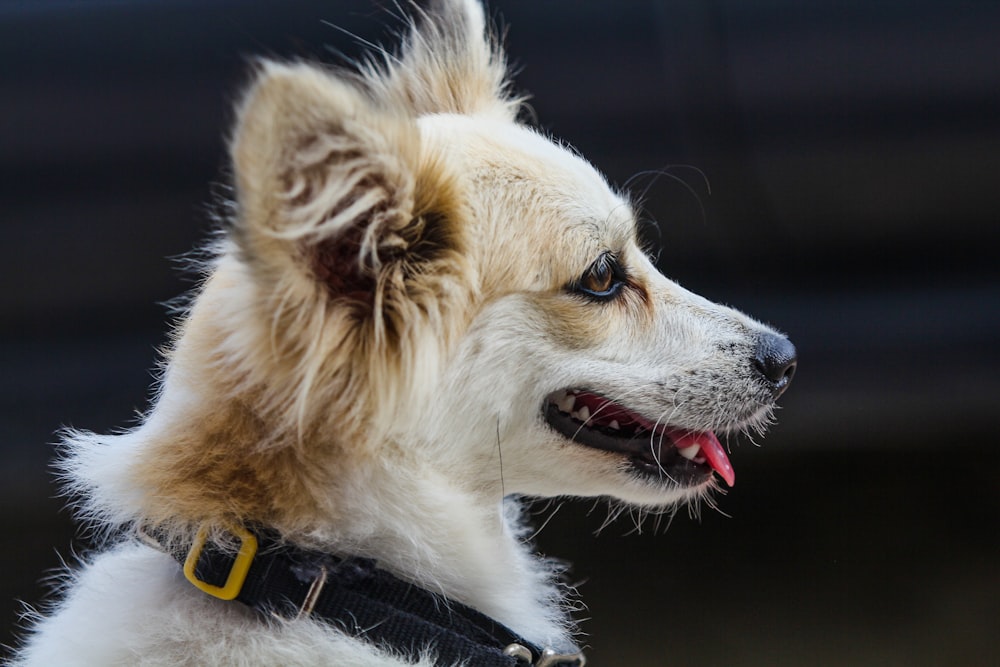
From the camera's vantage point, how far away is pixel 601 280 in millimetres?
1137

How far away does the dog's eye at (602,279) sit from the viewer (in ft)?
3.67

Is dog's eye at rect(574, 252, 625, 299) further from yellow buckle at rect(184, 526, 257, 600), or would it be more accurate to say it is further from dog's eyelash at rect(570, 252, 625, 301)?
yellow buckle at rect(184, 526, 257, 600)

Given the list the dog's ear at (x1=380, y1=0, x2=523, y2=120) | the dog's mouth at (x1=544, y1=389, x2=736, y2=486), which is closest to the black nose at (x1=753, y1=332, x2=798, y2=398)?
the dog's mouth at (x1=544, y1=389, x2=736, y2=486)

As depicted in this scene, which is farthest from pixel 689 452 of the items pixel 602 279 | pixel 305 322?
pixel 305 322

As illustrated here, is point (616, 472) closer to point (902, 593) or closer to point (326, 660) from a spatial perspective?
point (326, 660)

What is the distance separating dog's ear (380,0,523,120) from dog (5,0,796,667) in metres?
0.15

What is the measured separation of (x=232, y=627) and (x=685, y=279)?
45.5 inches

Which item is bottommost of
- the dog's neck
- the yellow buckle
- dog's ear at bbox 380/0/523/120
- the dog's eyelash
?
the yellow buckle

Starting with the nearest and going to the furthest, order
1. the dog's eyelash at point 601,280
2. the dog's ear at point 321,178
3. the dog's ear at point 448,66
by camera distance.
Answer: the dog's ear at point 321,178, the dog's eyelash at point 601,280, the dog's ear at point 448,66

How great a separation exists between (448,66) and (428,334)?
514 mm

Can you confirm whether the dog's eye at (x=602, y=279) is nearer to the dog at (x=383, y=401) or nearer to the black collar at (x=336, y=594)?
the dog at (x=383, y=401)

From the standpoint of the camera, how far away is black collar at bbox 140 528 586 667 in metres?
0.93

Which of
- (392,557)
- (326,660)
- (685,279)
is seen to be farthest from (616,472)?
(685,279)

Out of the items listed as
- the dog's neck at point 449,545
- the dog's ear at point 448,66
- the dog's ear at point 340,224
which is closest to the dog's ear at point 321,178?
the dog's ear at point 340,224
